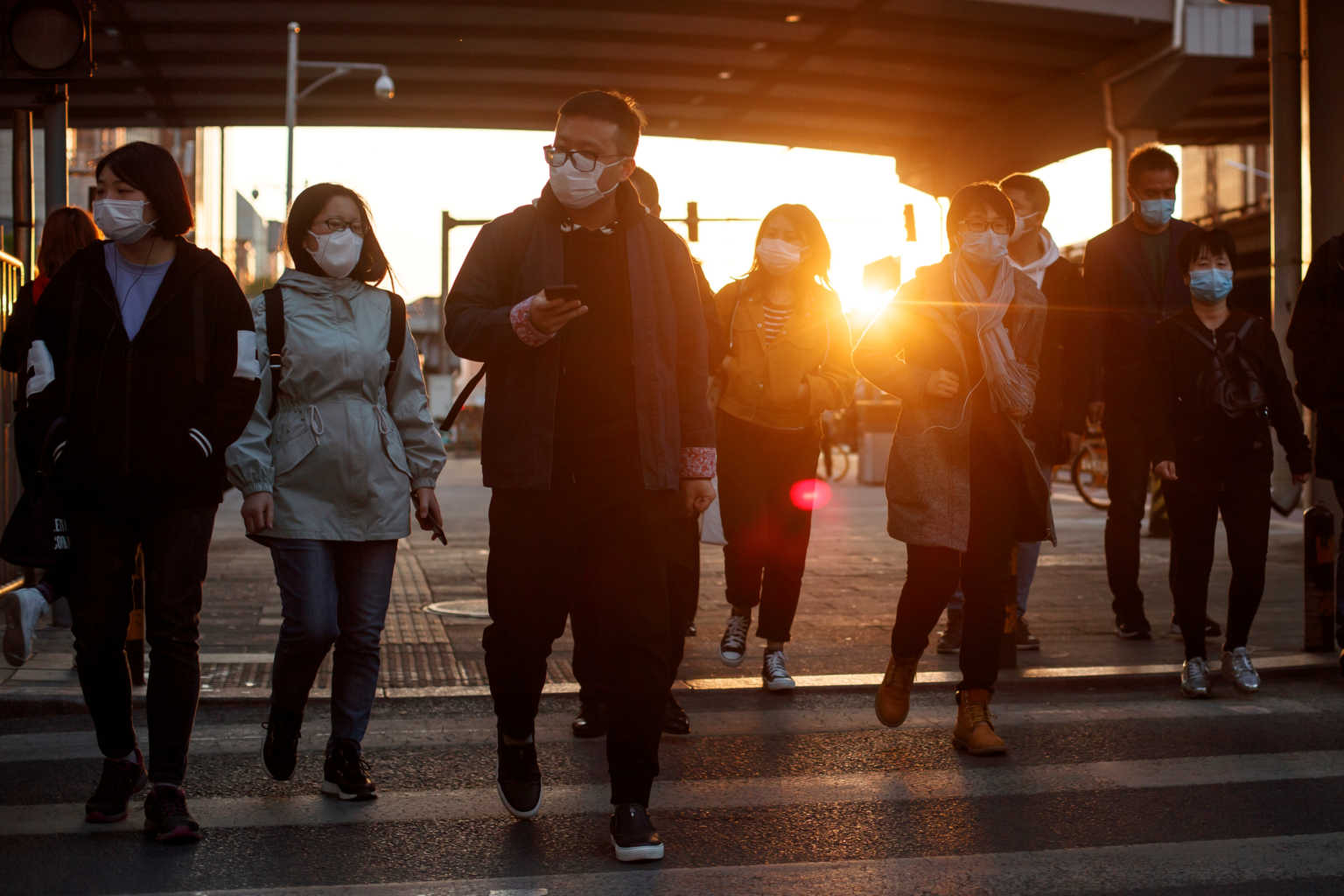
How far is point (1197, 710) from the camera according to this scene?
605cm

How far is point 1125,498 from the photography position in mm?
7531

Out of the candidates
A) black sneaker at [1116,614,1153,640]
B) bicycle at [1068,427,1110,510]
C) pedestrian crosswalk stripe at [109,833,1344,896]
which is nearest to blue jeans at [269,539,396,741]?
pedestrian crosswalk stripe at [109,833,1344,896]

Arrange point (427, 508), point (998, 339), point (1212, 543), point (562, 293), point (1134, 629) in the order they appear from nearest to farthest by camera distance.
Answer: point (562, 293)
point (427, 508)
point (998, 339)
point (1212, 543)
point (1134, 629)

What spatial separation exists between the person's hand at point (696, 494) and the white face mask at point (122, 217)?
163cm

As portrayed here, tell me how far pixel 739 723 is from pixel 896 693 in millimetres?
667

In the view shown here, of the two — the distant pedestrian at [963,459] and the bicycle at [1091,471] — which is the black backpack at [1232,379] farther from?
the bicycle at [1091,471]

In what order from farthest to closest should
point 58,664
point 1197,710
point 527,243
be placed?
point 58,664, point 1197,710, point 527,243

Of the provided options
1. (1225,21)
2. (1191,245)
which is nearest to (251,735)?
(1191,245)

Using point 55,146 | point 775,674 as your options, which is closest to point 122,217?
point 775,674

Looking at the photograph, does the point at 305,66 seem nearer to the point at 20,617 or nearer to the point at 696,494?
the point at 20,617

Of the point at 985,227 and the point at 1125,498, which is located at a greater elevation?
the point at 985,227

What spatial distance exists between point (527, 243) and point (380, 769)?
73.9 inches

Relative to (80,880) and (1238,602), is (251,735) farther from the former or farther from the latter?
(1238,602)

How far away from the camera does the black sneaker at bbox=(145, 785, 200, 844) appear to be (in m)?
4.17
